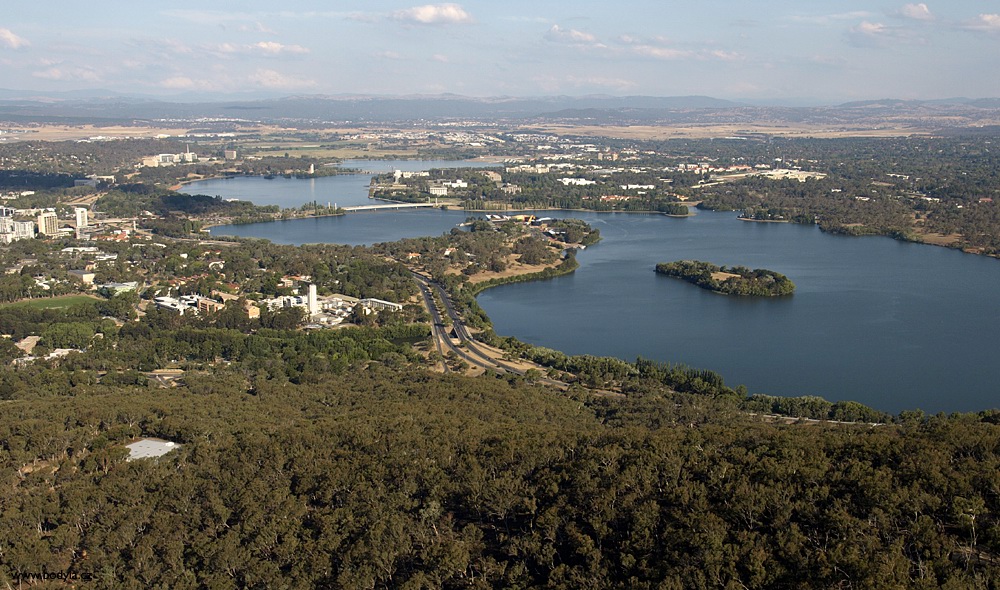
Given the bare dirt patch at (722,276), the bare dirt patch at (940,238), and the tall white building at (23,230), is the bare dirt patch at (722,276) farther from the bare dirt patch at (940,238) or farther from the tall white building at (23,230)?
the tall white building at (23,230)

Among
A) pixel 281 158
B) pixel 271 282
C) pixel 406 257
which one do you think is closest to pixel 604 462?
pixel 271 282

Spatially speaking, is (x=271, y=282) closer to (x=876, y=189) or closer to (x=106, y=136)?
(x=876, y=189)

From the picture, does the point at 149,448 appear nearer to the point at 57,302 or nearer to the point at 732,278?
the point at 57,302

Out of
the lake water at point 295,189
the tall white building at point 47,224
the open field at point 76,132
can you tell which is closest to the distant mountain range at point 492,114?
the open field at point 76,132

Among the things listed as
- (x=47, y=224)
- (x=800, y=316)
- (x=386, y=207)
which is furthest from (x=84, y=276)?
(x=800, y=316)

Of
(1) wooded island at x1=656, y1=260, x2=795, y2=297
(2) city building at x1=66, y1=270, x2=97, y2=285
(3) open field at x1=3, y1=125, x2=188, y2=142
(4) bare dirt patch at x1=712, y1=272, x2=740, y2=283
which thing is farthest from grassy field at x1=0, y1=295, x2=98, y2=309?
(3) open field at x1=3, y1=125, x2=188, y2=142

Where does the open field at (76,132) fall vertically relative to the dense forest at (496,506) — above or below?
above
